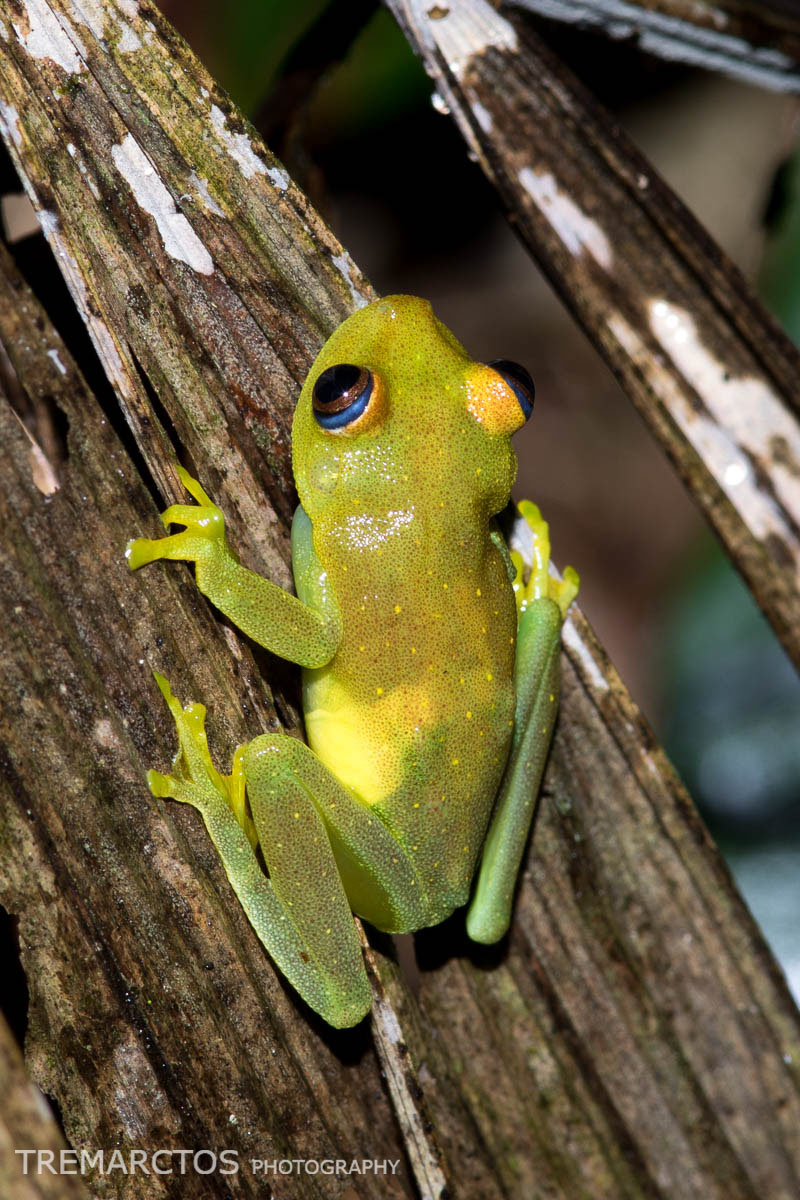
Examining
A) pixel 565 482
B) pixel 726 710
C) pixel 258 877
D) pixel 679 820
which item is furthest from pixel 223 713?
pixel 565 482

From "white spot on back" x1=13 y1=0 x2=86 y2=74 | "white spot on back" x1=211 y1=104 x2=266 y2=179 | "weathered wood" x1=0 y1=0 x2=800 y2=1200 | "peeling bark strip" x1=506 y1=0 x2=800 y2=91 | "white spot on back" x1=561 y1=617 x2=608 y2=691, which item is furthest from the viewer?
"white spot on back" x1=561 y1=617 x2=608 y2=691

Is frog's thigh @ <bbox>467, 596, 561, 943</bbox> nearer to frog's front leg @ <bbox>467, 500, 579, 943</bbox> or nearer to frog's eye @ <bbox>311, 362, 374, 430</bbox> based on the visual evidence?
frog's front leg @ <bbox>467, 500, 579, 943</bbox>

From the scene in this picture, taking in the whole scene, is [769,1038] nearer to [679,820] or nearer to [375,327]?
[679,820]

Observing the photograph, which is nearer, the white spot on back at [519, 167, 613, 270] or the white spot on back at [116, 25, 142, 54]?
the white spot on back at [116, 25, 142, 54]

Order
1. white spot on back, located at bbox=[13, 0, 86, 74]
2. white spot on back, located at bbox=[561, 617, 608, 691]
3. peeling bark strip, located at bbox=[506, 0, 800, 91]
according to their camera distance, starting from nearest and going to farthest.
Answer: white spot on back, located at bbox=[13, 0, 86, 74]
peeling bark strip, located at bbox=[506, 0, 800, 91]
white spot on back, located at bbox=[561, 617, 608, 691]

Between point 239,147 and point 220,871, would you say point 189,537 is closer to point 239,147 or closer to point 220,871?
point 220,871

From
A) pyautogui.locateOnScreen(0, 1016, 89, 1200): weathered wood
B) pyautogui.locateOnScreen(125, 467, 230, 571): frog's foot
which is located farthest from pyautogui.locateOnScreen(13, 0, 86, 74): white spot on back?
pyautogui.locateOnScreen(0, 1016, 89, 1200): weathered wood
